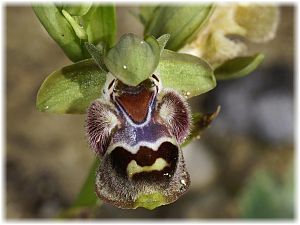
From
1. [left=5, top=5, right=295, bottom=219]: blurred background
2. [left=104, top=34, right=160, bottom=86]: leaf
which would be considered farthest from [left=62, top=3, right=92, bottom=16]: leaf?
[left=5, top=5, right=295, bottom=219]: blurred background

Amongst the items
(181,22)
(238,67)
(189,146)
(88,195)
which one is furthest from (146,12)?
(189,146)

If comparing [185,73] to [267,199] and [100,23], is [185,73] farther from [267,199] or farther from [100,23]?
[267,199]

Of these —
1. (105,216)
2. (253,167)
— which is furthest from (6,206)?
(253,167)

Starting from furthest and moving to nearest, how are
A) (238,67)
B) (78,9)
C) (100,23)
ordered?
(238,67) → (100,23) → (78,9)

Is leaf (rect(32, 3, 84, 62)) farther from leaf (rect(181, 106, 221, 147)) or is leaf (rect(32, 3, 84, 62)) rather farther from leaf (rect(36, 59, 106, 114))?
leaf (rect(181, 106, 221, 147))

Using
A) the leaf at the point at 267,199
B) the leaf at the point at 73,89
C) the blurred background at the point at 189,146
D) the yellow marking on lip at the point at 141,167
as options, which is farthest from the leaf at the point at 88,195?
the blurred background at the point at 189,146
